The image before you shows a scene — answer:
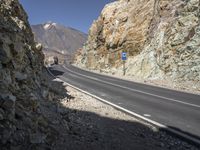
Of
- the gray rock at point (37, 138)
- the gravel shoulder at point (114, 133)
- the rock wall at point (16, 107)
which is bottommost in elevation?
the gravel shoulder at point (114, 133)

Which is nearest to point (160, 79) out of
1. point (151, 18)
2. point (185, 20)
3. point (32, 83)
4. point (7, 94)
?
point (185, 20)

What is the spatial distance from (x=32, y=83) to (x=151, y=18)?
3654cm

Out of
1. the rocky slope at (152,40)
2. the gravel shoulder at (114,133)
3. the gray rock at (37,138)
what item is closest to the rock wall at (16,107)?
the gray rock at (37,138)

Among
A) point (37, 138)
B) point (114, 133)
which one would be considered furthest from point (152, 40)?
point (37, 138)

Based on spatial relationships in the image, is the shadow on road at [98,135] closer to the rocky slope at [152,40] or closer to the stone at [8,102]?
the stone at [8,102]

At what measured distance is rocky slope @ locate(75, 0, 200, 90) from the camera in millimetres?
30297

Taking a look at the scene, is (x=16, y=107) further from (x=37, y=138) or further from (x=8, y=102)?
(x=37, y=138)

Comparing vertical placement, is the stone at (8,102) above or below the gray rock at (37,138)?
above

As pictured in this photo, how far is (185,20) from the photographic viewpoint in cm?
3266

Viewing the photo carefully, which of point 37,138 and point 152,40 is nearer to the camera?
point 37,138

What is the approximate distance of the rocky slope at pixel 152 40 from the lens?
30297mm

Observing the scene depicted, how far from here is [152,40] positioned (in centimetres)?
4022

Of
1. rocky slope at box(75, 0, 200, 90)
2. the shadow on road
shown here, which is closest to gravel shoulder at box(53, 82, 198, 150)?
the shadow on road

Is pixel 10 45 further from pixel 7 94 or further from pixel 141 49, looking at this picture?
pixel 141 49
